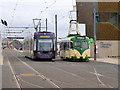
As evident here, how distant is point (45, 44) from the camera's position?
28.9 metres

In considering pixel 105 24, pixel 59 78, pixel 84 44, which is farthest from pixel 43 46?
pixel 105 24

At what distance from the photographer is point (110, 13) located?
4834 centimetres

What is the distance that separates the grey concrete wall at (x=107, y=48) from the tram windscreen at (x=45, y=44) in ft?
38.1

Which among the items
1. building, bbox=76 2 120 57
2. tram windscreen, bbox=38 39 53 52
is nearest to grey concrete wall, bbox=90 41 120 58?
building, bbox=76 2 120 57

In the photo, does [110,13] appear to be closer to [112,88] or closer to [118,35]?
[118,35]

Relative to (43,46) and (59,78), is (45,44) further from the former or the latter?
(59,78)

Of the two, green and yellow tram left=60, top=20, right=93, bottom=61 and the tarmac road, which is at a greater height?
green and yellow tram left=60, top=20, right=93, bottom=61

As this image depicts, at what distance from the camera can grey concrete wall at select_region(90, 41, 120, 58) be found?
39.3m

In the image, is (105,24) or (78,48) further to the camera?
(105,24)

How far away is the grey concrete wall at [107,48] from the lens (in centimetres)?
3934

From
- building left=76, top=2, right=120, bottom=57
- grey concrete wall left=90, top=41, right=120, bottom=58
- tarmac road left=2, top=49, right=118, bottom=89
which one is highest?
building left=76, top=2, right=120, bottom=57

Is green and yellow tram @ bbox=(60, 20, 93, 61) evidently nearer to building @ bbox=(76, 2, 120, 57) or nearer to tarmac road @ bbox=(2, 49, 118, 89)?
tarmac road @ bbox=(2, 49, 118, 89)

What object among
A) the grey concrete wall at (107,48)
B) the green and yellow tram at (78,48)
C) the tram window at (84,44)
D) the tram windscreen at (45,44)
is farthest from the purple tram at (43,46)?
the grey concrete wall at (107,48)

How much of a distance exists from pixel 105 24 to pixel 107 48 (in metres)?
6.53
